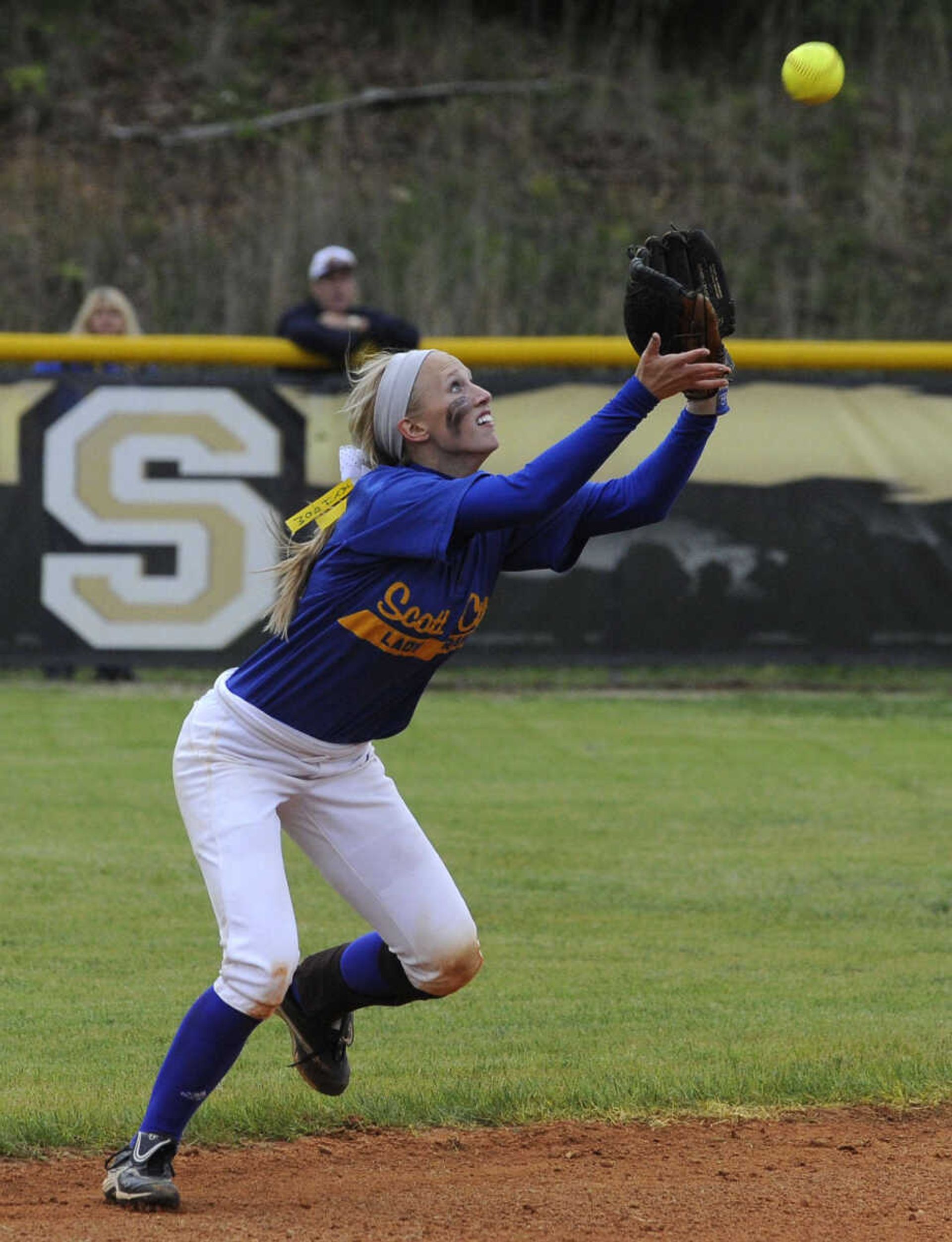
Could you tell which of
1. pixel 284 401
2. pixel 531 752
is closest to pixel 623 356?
pixel 284 401

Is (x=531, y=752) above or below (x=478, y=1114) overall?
below

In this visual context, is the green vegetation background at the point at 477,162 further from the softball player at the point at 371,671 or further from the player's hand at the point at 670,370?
the player's hand at the point at 670,370

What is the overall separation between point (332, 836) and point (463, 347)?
6.76 m

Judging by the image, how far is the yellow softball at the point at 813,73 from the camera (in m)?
5.41

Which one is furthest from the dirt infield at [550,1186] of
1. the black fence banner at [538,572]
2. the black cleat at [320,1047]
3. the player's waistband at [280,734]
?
the black fence banner at [538,572]

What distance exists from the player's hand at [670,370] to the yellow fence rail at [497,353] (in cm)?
665

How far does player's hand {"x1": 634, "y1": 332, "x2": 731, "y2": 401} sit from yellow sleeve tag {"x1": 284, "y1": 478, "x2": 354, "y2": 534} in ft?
Answer: 2.32

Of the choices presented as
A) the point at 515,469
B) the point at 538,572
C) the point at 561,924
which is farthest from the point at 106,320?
the point at 561,924

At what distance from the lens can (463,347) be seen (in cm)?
1047

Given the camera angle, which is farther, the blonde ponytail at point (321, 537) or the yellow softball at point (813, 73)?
the yellow softball at point (813, 73)

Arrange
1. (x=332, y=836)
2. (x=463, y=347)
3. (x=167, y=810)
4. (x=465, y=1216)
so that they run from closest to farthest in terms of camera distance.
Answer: (x=465, y=1216) < (x=332, y=836) < (x=167, y=810) < (x=463, y=347)

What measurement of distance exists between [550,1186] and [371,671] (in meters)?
1.20

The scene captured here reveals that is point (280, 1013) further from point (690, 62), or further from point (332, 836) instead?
point (690, 62)

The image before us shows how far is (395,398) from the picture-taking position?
3.97 meters
